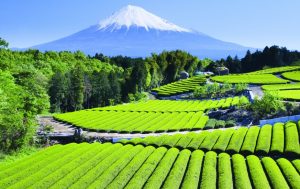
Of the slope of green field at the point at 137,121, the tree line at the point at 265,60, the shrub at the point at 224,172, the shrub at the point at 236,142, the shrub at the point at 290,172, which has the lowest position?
the slope of green field at the point at 137,121

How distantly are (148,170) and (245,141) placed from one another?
43.2ft

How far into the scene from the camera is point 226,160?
111 feet

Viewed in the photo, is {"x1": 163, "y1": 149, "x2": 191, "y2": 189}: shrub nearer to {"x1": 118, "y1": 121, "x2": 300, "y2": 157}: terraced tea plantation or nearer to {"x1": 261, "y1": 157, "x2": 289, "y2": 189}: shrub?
{"x1": 118, "y1": 121, "x2": 300, "y2": 157}: terraced tea plantation

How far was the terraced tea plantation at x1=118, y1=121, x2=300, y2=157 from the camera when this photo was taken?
36469 mm

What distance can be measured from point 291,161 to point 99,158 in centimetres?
1806

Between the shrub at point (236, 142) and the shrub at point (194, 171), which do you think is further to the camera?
the shrub at point (236, 142)

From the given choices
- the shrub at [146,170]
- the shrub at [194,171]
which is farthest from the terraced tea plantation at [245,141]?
the shrub at [146,170]

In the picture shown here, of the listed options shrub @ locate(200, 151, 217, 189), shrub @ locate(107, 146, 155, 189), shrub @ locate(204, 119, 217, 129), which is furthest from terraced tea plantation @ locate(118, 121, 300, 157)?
shrub @ locate(204, 119, 217, 129)

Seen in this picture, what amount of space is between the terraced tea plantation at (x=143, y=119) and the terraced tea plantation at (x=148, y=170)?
780 inches

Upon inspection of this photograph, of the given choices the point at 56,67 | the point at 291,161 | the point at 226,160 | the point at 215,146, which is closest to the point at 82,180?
the point at 226,160

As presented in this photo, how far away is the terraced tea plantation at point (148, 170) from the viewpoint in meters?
28.6

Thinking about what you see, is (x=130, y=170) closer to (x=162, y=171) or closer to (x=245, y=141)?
(x=162, y=171)

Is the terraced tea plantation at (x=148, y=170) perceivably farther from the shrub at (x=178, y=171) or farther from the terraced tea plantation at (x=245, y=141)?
the terraced tea plantation at (x=245, y=141)

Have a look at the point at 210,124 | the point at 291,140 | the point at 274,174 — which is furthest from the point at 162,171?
the point at 210,124
